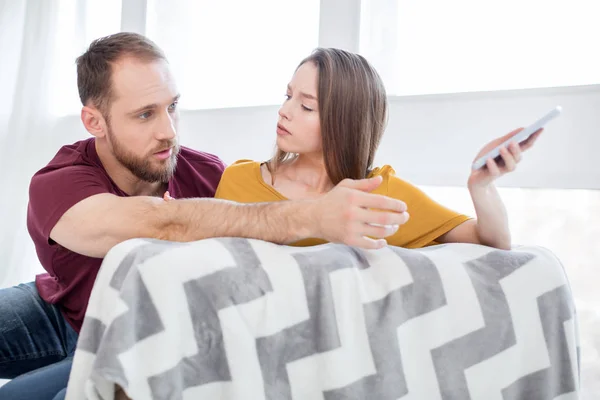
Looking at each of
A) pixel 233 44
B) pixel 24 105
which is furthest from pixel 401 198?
pixel 24 105

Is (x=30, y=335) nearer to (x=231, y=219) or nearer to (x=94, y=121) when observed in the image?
(x=94, y=121)

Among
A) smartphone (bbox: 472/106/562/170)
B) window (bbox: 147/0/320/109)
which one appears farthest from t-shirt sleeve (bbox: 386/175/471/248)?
window (bbox: 147/0/320/109)

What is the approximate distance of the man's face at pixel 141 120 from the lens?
1.54m

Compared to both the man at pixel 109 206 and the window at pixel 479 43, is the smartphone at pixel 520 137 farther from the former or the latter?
the window at pixel 479 43

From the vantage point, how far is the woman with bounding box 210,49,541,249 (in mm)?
1378

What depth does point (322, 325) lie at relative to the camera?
0.96 meters

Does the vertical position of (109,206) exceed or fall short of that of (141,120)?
it falls short

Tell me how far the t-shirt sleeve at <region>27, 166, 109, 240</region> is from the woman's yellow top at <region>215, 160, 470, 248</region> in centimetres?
31

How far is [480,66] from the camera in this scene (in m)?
1.91

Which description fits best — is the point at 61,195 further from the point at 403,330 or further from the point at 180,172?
the point at 403,330

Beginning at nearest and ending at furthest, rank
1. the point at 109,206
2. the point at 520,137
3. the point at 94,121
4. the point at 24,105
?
the point at 520,137
the point at 109,206
the point at 94,121
the point at 24,105

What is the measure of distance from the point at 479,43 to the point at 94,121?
1.17m

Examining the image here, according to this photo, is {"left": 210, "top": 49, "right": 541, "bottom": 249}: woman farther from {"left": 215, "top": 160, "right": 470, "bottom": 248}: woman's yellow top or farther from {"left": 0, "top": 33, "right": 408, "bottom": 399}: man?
{"left": 0, "top": 33, "right": 408, "bottom": 399}: man

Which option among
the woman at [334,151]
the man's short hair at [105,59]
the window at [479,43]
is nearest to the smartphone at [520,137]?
the woman at [334,151]
